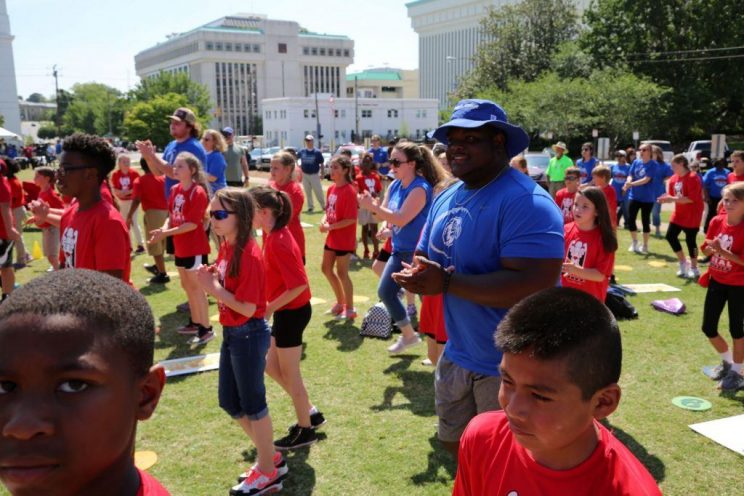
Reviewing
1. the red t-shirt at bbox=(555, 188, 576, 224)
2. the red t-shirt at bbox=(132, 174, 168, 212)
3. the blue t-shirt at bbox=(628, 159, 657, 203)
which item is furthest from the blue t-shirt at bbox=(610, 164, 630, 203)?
the red t-shirt at bbox=(132, 174, 168, 212)

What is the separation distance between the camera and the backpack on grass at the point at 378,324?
7062 millimetres

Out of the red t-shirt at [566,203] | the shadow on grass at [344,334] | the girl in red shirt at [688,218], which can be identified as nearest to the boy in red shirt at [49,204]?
the shadow on grass at [344,334]

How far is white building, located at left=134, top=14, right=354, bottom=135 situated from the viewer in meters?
135

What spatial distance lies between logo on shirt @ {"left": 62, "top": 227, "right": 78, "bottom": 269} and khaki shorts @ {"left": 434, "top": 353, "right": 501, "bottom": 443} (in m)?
2.66

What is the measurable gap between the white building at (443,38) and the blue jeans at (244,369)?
13329 cm

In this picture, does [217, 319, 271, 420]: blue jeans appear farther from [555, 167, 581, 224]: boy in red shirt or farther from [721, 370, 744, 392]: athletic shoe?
[555, 167, 581, 224]: boy in red shirt

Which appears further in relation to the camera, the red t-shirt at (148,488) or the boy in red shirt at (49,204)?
the boy in red shirt at (49,204)

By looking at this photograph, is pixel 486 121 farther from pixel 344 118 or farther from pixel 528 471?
pixel 344 118

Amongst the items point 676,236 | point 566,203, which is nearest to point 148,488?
point 566,203

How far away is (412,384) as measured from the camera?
5.76 metres

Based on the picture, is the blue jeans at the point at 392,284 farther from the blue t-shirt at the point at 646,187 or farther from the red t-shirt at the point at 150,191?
the blue t-shirt at the point at 646,187

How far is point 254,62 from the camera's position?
13738cm

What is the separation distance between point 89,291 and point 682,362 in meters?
6.29

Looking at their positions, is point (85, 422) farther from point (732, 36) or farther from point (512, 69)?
point (512, 69)
